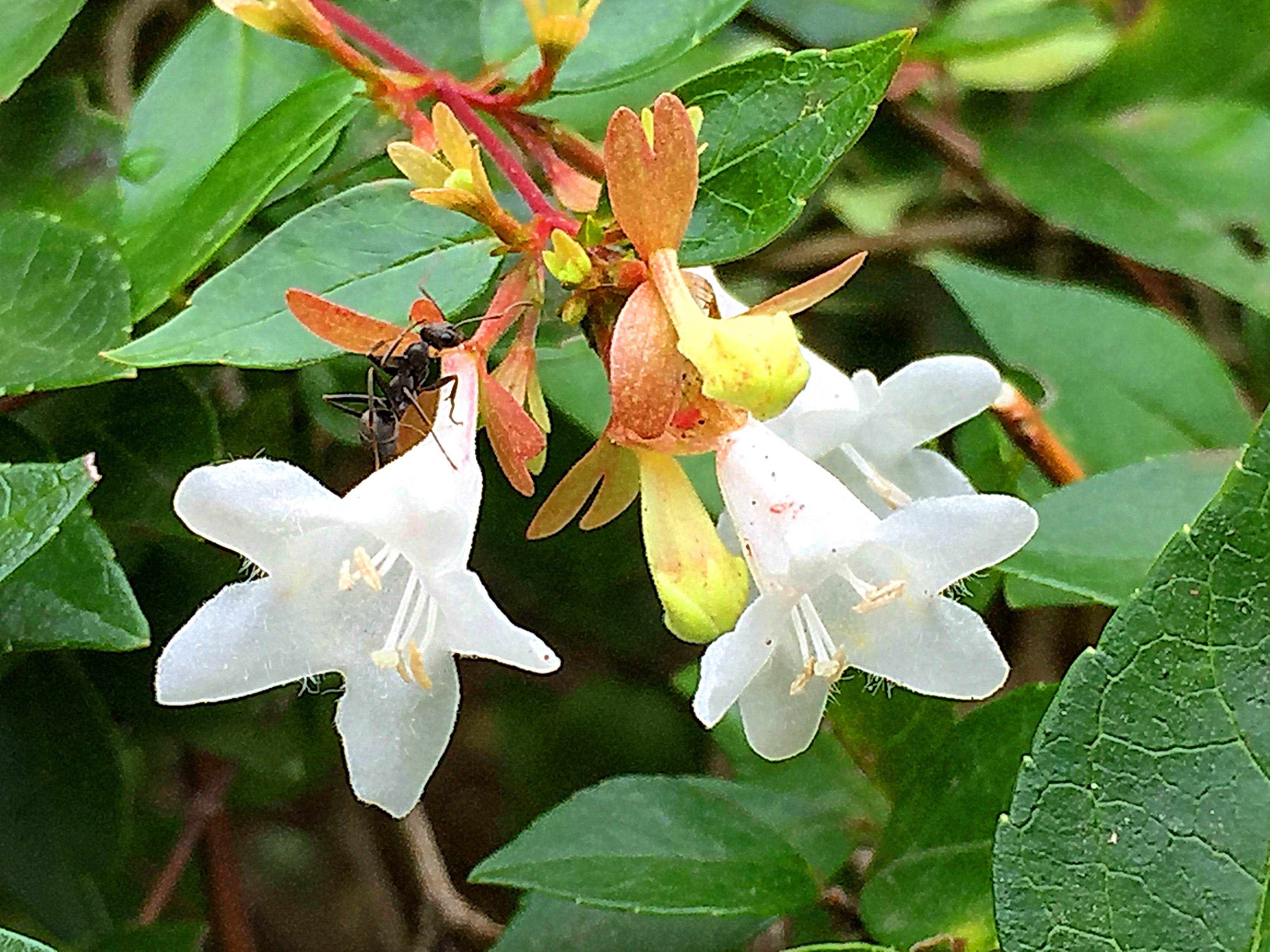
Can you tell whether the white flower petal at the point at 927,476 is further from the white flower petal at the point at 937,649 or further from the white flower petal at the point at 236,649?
the white flower petal at the point at 236,649

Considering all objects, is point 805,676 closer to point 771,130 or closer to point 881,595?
point 881,595

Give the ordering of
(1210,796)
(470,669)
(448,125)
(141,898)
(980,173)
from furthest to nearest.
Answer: (470,669)
(980,173)
(141,898)
(448,125)
(1210,796)

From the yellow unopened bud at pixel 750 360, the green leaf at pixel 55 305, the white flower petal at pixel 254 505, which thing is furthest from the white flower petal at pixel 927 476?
the green leaf at pixel 55 305

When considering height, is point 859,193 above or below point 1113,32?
below

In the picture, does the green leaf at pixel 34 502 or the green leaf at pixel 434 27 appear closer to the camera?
the green leaf at pixel 34 502

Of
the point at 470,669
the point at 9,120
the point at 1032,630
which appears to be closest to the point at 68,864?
the point at 9,120

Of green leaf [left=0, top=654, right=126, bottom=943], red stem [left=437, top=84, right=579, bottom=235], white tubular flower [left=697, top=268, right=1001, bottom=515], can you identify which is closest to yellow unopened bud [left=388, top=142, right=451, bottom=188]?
red stem [left=437, top=84, right=579, bottom=235]

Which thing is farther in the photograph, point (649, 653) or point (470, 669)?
point (470, 669)

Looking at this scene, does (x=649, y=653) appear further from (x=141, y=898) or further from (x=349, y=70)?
(x=349, y=70)
